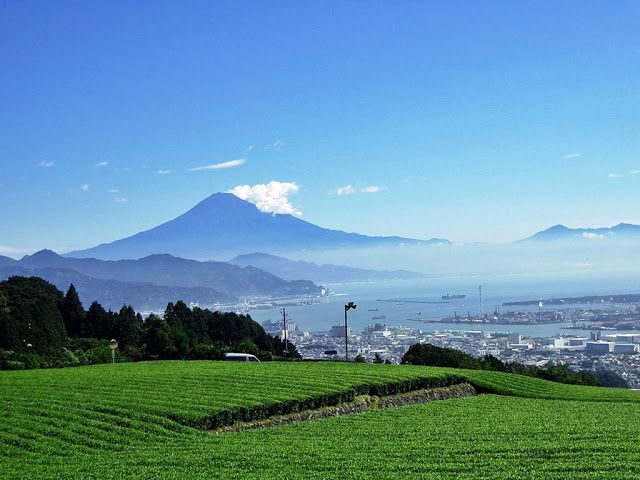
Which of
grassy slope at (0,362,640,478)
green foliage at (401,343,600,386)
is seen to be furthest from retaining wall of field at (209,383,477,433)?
green foliage at (401,343,600,386)

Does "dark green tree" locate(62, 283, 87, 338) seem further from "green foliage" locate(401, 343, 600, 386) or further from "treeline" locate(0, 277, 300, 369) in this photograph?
"green foliage" locate(401, 343, 600, 386)

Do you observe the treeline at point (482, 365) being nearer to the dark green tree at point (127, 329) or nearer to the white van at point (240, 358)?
the white van at point (240, 358)

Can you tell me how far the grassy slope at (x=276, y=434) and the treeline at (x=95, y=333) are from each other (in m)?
14.5

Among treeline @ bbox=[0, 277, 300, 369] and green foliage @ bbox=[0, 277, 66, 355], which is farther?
green foliage @ bbox=[0, 277, 66, 355]

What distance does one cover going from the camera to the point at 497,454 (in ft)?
35.4

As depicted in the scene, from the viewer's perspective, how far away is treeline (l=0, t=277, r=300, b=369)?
36.2m

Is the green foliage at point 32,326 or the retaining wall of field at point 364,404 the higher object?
the green foliage at point 32,326

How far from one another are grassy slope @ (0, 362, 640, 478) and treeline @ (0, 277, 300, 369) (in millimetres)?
14549

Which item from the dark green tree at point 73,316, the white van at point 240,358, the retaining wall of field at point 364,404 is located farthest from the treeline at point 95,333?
the retaining wall of field at point 364,404

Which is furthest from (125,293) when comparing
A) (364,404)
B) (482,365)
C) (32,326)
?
(364,404)

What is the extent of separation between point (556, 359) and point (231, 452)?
5407 centimetres

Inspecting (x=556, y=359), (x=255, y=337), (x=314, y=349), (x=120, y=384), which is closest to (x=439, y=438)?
(x=120, y=384)

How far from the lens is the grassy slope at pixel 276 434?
10.2 meters

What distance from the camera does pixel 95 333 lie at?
51125 millimetres
